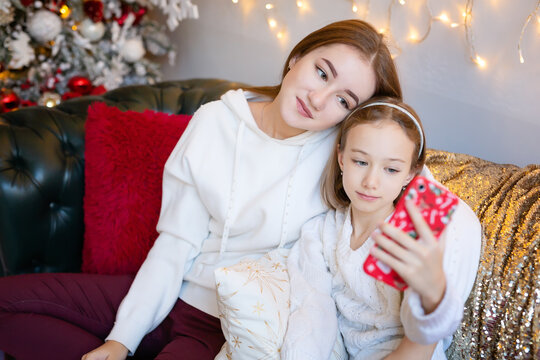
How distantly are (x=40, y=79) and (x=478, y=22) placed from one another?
187 cm

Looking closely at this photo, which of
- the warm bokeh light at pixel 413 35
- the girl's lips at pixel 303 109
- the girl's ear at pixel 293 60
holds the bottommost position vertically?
the girl's lips at pixel 303 109

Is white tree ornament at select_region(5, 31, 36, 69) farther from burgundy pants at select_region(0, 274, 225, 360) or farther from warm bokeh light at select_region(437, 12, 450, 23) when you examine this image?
warm bokeh light at select_region(437, 12, 450, 23)

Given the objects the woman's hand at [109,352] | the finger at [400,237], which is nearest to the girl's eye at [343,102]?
the finger at [400,237]

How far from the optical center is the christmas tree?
2.10 m

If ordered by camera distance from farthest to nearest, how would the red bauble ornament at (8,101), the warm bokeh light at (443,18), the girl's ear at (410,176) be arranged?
the red bauble ornament at (8,101) → the warm bokeh light at (443,18) → the girl's ear at (410,176)

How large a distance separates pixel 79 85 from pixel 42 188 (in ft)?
3.10

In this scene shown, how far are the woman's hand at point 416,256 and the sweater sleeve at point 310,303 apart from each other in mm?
281

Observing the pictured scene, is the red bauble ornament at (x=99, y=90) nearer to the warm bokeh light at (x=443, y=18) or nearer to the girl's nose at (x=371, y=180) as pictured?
the warm bokeh light at (x=443, y=18)

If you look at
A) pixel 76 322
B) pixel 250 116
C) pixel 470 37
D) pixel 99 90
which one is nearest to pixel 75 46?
pixel 99 90

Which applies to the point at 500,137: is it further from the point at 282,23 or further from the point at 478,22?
the point at 282,23

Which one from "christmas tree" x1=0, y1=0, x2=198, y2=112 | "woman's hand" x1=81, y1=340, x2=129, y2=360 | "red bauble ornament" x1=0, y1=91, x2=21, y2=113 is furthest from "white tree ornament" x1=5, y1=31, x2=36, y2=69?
"woman's hand" x1=81, y1=340, x2=129, y2=360

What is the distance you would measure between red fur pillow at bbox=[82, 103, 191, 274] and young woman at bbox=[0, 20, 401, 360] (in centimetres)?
13

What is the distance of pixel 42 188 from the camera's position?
1467 millimetres

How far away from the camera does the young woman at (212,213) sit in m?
1.16
